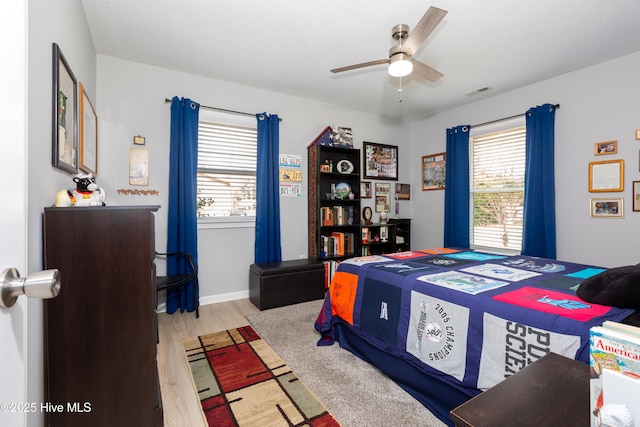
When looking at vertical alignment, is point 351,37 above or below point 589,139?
above

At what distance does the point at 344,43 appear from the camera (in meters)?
2.66

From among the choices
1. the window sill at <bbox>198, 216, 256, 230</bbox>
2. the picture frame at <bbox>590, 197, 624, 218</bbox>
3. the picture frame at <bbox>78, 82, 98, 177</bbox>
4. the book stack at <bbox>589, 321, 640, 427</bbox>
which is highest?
the picture frame at <bbox>78, 82, 98, 177</bbox>

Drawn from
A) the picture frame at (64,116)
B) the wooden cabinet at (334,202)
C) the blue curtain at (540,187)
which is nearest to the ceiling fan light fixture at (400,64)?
the wooden cabinet at (334,202)

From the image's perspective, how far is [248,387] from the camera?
182 cm

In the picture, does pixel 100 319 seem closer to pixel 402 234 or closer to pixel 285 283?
pixel 285 283

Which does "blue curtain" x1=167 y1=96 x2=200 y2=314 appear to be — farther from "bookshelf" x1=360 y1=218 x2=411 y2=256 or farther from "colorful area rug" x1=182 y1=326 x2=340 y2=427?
"bookshelf" x1=360 y1=218 x2=411 y2=256

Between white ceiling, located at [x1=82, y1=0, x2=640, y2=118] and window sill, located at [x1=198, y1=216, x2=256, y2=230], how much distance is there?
167 centimetres

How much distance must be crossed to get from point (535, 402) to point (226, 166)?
11.4 feet

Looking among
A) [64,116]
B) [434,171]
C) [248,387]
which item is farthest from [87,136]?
[434,171]

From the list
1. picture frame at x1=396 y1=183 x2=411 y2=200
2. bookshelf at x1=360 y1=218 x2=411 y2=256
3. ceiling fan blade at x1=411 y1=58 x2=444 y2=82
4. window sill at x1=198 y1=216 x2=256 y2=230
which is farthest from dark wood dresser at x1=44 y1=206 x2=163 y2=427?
picture frame at x1=396 y1=183 x2=411 y2=200

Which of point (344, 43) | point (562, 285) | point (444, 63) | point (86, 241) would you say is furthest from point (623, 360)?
point (444, 63)

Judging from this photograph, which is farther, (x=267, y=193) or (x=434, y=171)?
(x=434, y=171)

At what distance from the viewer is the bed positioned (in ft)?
4.19

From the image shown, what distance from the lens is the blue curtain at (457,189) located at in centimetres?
411
